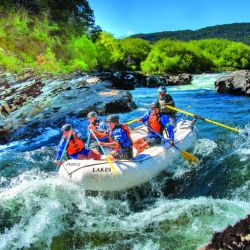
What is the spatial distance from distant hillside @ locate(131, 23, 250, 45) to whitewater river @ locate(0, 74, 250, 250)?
94.0 meters

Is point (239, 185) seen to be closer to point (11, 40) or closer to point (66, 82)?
point (66, 82)

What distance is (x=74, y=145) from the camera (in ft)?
30.6

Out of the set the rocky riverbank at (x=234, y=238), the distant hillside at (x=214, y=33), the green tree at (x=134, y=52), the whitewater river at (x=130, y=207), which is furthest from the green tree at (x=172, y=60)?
the distant hillside at (x=214, y=33)

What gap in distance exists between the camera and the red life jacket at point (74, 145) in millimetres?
9289

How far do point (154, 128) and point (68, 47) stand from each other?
2578 centimetres

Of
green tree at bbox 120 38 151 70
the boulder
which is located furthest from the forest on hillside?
the boulder

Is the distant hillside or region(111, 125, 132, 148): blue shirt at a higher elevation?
region(111, 125, 132, 148): blue shirt

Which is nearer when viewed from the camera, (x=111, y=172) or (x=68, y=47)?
(x=111, y=172)

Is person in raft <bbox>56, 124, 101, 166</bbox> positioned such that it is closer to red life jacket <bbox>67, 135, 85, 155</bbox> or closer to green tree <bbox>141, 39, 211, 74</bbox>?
red life jacket <bbox>67, 135, 85, 155</bbox>

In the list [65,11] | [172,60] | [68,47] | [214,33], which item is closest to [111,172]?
[68,47]

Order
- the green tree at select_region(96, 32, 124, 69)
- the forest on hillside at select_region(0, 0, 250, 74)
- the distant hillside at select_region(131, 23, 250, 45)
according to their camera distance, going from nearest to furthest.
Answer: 1. the forest on hillside at select_region(0, 0, 250, 74)
2. the green tree at select_region(96, 32, 124, 69)
3. the distant hillside at select_region(131, 23, 250, 45)

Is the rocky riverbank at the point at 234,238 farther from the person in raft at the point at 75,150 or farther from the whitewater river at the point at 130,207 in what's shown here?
the person in raft at the point at 75,150

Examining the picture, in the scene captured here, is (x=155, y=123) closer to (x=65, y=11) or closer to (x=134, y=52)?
(x=65, y=11)

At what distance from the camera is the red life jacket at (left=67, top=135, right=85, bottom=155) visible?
9.29m
